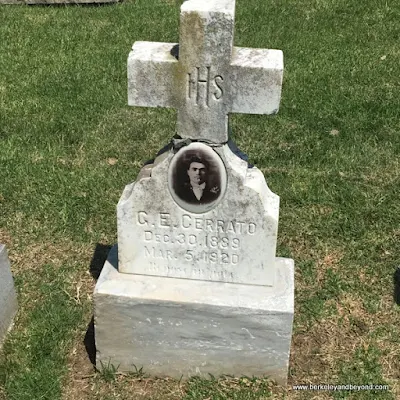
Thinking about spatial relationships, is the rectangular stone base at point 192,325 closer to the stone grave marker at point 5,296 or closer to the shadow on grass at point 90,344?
the shadow on grass at point 90,344

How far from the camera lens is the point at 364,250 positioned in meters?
4.45

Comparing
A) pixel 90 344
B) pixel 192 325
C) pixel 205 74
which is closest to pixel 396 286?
pixel 192 325

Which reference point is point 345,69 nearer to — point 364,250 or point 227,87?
point 364,250

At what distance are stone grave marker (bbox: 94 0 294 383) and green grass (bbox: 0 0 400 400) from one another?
0.23 m

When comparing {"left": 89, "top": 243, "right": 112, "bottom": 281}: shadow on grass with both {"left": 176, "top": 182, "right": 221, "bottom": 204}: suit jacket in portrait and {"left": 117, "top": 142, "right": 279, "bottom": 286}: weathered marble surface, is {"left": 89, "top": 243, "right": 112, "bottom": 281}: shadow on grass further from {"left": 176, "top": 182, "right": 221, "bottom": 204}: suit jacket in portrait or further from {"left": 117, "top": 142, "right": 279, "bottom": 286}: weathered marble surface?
{"left": 176, "top": 182, "right": 221, "bottom": 204}: suit jacket in portrait

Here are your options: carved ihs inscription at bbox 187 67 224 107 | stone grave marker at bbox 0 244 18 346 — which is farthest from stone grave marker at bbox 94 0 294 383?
stone grave marker at bbox 0 244 18 346

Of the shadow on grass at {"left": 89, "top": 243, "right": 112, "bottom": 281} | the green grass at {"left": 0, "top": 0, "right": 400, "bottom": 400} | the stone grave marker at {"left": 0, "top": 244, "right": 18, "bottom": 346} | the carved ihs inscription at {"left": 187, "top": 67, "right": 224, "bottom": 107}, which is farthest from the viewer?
the shadow on grass at {"left": 89, "top": 243, "right": 112, "bottom": 281}

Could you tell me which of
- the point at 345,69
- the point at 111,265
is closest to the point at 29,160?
the point at 111,265

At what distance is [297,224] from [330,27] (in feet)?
14.6

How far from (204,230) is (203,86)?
2.40 feet

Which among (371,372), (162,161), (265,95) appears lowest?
(371,372)

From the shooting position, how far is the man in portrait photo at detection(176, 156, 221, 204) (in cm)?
310

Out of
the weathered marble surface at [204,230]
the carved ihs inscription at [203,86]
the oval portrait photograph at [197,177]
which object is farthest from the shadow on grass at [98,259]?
the carved ihs inscription at [203,86]

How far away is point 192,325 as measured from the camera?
333 cm
